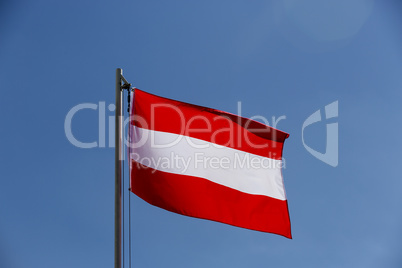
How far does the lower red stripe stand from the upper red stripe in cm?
99

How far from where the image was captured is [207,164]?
32.4 feet

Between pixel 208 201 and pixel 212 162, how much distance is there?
0.87m

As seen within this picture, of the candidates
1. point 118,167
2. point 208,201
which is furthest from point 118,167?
point 208,201

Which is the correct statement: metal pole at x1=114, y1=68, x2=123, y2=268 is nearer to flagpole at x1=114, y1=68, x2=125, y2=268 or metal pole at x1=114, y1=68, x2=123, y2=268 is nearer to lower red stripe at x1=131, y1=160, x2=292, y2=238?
flagpole at x1=114, y1=68, x2=125, y2=268

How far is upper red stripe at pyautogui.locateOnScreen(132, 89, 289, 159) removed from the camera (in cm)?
948

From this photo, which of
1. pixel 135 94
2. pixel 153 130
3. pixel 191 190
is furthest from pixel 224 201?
pixel 135 94

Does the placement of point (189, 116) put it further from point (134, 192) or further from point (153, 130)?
point (134, 192)

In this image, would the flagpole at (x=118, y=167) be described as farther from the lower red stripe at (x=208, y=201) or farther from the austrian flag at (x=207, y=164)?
the lower red stripe at (x=208, y=201)

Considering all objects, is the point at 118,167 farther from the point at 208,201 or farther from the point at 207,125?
the point at 207,125

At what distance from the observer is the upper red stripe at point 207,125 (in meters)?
9.48

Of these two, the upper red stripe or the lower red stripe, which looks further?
the upper red stripe

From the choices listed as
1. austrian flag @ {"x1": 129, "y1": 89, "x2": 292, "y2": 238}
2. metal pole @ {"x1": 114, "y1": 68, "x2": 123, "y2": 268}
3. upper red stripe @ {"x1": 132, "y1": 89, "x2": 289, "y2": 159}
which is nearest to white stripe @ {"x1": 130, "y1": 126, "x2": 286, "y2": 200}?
austrian flag @ {"x1": 129, "y1": 89, "x2": 292, "y2": 238}

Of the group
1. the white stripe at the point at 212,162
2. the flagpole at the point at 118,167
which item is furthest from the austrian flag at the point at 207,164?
the flagpole at the point at 118,167

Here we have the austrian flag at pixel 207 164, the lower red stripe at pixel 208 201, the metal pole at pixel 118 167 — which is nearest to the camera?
the metal pole at pixel 118 167
